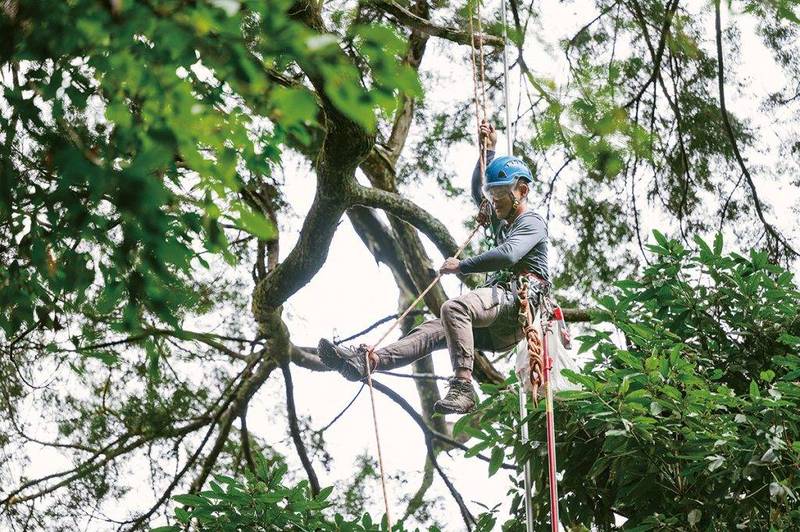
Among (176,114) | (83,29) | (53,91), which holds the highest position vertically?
(53,91)

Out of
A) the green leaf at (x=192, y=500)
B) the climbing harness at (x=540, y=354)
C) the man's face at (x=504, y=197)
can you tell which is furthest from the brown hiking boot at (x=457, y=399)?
the green leaf at (x=192, y=500)

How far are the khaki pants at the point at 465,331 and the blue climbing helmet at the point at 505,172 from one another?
0.36 meters

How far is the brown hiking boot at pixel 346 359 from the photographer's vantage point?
335cm

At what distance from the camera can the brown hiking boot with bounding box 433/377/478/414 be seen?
10.9 ft

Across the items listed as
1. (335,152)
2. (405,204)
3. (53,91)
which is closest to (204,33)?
(53,91)

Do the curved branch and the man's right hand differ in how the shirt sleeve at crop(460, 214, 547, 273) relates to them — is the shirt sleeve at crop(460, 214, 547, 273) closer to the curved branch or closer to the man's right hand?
the man's right hand

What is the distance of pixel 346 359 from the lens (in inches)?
133

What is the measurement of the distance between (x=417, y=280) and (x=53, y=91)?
398 cm

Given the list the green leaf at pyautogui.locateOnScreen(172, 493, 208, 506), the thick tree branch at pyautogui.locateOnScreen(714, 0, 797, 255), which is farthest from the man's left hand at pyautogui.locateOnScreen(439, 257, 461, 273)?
the thick tree branch at pyautogui.locateOnScreen(714, 0, 797, 255)

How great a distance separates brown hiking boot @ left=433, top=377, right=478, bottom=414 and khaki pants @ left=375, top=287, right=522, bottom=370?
0.17 feet

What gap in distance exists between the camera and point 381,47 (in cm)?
159

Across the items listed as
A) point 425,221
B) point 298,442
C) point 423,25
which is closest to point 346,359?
point 425,221

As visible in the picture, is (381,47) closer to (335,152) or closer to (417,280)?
(335,152)

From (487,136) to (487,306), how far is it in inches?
34.1
